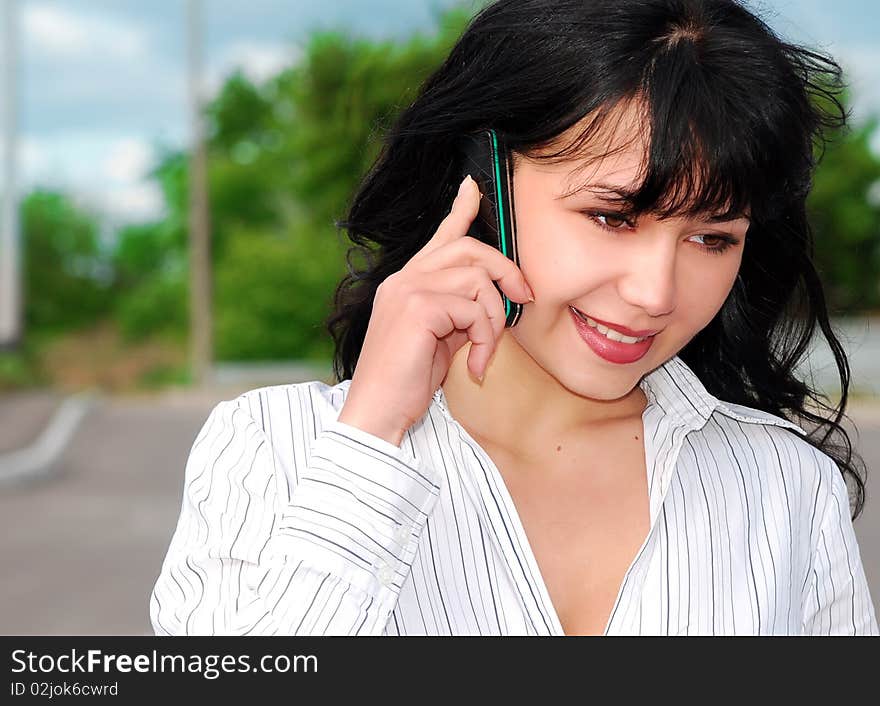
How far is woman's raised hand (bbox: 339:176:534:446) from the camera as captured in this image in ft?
4.85

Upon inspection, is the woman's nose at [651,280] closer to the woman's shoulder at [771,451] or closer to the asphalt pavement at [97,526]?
the woman's shoulder at [771,451]

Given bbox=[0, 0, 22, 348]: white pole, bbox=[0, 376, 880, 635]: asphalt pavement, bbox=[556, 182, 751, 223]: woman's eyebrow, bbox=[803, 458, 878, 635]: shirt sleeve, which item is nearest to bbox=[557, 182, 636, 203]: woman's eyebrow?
bbox=[556, 182, 751, 223]: woman's eyebrow

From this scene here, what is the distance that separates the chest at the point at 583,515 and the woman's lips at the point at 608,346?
240 millimetres

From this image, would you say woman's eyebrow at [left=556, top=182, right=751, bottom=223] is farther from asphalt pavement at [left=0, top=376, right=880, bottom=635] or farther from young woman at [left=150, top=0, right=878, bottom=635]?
asphalt pavement at [left=0, top=376, right=880, bottom=635]

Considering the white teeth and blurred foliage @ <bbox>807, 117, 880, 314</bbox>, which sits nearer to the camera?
the white teeth

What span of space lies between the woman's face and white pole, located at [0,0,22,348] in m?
12.0

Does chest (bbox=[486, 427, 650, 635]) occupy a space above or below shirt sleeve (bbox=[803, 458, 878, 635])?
above

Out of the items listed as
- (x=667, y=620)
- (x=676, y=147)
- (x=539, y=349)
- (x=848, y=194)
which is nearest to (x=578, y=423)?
(x=539, y=349)

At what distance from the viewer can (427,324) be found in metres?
1.50

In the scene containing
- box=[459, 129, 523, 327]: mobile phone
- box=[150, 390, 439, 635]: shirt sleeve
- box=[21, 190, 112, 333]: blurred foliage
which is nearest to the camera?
box=[150, 390, 439, 635]: shirt sleeve

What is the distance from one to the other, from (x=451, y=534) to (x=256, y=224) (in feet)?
66.7

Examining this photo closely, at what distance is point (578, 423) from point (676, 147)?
1.53 feet

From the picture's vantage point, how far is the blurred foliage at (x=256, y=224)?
2016 cm
